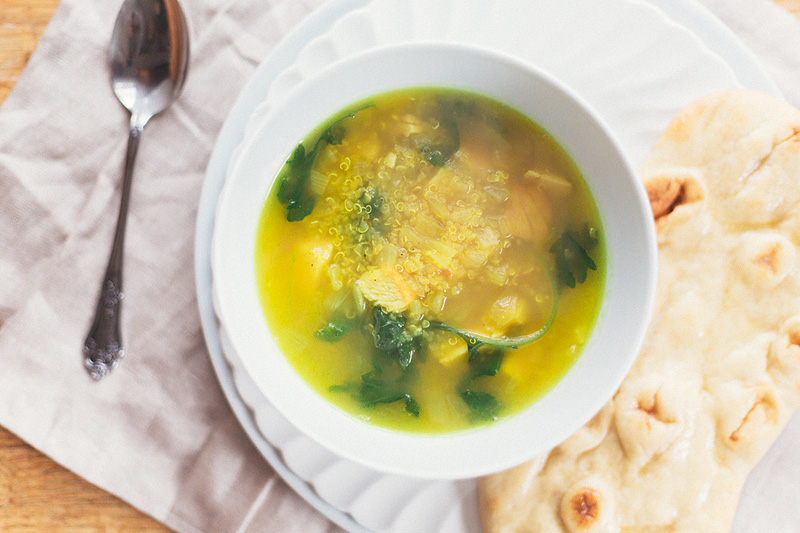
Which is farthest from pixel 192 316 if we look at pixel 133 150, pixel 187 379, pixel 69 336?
pixel 133 150

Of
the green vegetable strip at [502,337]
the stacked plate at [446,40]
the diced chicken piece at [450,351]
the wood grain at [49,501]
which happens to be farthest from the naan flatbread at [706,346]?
the wood grain at [49,501]

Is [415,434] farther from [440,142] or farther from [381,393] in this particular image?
[440,142]

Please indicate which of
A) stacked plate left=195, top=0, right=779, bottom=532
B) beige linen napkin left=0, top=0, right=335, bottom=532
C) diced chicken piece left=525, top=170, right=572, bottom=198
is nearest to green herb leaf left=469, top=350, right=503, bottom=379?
stacked plate left=195, top=0, right=779, bottom=532

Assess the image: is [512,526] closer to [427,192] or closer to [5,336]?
[427,192]

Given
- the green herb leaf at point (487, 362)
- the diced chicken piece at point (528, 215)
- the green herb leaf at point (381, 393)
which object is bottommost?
the green herb leaf at point (381, 393)

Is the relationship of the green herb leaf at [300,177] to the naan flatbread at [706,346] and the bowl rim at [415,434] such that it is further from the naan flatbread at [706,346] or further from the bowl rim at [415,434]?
the naan flatbread at [706,346]
